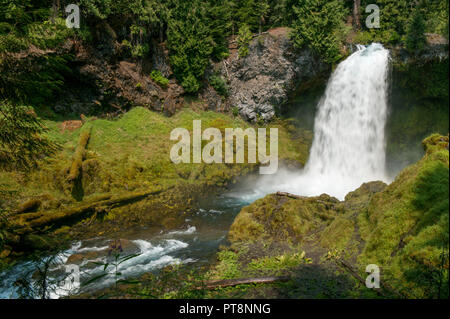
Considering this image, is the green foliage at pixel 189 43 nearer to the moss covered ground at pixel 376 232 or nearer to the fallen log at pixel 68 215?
the fallen log at pixel 68 215

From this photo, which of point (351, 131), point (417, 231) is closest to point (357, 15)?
point (351, 131)

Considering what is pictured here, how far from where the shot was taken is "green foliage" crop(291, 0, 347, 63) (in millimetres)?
18422

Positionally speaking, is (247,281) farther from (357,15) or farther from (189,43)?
(357,15)

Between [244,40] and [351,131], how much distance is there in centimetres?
1124

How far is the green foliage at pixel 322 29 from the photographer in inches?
725

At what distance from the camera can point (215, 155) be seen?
17078 mm

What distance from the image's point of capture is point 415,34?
49.3 ft

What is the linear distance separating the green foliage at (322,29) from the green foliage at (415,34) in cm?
410

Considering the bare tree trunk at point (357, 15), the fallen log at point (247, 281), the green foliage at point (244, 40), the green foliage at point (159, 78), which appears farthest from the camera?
the bare tree trunk at point (357, 15)

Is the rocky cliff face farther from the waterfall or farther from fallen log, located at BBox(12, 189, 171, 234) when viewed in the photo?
Result: fallen log, located at BBox(12, 189, 171, 234)

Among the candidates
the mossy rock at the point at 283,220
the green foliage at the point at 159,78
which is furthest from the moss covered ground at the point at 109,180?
the mossy rock at the point at 283,220

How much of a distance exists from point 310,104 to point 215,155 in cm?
926

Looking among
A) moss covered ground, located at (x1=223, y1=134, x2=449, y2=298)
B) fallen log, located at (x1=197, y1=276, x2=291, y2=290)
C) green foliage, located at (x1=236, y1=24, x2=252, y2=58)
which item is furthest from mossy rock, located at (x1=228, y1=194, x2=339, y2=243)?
green foliage, located at (x1=236, y1=24, x2=252, y2=58)
